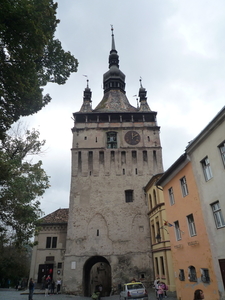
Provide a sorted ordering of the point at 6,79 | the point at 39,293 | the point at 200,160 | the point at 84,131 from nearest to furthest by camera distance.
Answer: the point at 6,79
the point at 200,160
the point at 39,293
the point at 84,131

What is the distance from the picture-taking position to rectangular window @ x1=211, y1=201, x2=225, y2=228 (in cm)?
1032

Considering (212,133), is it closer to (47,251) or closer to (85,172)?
(85,172)

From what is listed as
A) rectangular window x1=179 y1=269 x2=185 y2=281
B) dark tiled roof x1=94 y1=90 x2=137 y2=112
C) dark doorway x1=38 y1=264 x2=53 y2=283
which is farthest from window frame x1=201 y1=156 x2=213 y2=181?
dark tiled roof x1=94 y1=90 x2=137 y2=112

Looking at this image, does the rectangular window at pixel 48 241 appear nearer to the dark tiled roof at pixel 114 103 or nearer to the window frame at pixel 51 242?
the window frame at pixel 51 242

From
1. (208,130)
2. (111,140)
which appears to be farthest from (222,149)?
(111,140)

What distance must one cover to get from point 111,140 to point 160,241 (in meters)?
13.8

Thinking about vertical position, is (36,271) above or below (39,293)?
above

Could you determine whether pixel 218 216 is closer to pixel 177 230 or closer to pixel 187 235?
pixel 187 235

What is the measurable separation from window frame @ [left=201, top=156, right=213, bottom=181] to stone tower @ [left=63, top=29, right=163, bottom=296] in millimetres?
14847

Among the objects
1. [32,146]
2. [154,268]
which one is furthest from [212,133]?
[154,268]

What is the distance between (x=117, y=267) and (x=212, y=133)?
1800 cm

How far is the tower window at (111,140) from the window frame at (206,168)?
58.8ft

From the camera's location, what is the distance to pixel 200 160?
12.0 m

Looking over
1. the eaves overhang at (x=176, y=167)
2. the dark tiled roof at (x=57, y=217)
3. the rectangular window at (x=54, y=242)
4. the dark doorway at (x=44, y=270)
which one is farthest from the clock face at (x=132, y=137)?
the dark doorway at (x=44, y=270)
